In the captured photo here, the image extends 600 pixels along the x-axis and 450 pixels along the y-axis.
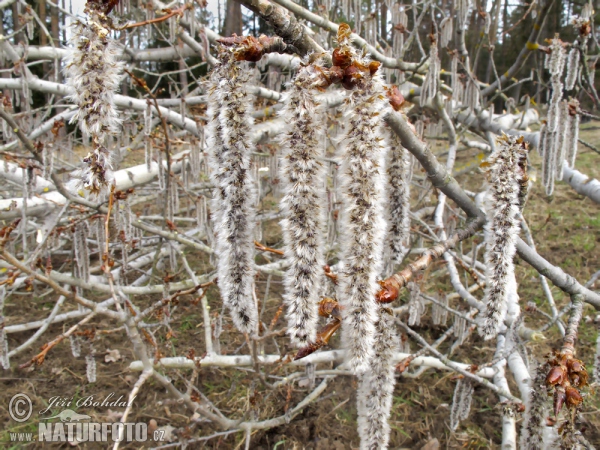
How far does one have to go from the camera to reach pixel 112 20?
32.9 inches

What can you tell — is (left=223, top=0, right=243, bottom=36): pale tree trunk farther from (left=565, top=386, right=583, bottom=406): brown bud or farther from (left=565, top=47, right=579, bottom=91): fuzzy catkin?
(left=565, top=386, right=583, bottom=406): brown bud

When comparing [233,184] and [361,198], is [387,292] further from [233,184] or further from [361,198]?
[233,184]

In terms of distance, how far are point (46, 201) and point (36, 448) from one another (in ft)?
5.44

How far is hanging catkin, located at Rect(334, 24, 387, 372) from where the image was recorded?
0.75 m

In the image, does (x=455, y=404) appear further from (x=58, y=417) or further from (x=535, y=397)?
(x=58, y=417)

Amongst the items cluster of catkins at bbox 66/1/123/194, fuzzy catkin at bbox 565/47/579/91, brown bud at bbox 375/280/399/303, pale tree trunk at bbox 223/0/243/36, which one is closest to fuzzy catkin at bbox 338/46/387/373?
brown bud at bbox 375/280/399/303

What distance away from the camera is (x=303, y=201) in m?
0.76

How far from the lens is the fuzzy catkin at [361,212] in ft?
2.46

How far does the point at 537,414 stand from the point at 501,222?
57 cm

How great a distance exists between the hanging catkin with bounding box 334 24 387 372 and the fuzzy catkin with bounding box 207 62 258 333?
20cm

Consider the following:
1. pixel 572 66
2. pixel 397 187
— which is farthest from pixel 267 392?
pixel 572 66

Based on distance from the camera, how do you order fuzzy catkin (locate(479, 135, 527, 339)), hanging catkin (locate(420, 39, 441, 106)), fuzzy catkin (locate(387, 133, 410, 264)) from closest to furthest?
fuzzy catkin (locate(479, 135, 527, 339)) → fuzzy catkin (locate(387, 133, 410, 264)) → hanging catkin (locate(420, 39, 441, 106))

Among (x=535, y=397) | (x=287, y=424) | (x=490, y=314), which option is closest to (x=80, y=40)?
(x=490, y=314)

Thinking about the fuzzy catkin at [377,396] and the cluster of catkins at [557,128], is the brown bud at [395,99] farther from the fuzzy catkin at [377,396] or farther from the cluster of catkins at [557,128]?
the cluster of catkins at [557,128]
